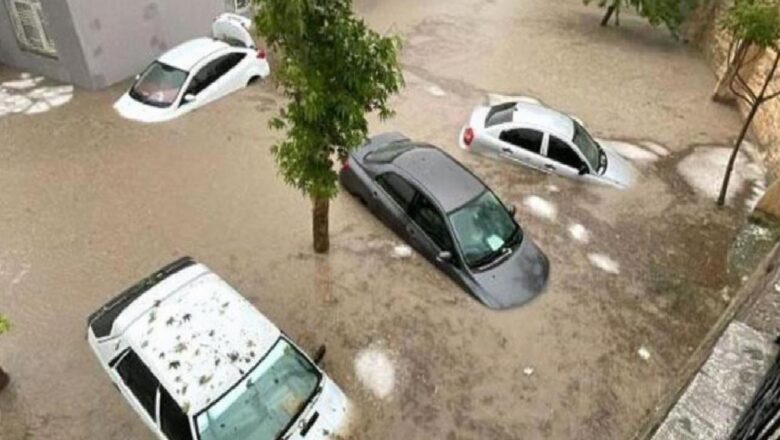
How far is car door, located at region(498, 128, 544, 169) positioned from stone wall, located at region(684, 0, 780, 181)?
509cm

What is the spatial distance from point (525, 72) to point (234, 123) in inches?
309

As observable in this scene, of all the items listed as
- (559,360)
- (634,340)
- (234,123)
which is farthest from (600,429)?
(234,123)

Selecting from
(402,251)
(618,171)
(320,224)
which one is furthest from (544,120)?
(320,224)

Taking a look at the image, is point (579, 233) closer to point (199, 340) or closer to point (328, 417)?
point (328, 417)

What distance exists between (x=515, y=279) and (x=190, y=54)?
27.3 feet

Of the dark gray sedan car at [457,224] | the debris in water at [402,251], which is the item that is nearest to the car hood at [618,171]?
the dark gray sedan car at [457,224]

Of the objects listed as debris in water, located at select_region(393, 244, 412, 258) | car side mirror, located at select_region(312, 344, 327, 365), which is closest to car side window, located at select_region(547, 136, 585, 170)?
debris in water, located at select_region(393, 244, 412, 258)

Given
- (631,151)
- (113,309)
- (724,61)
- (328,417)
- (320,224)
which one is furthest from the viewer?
(724,61)

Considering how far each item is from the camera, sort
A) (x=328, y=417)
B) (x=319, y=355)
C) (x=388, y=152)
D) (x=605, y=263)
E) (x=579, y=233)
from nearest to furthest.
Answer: (x=328, y=417) → (x=319, y=355) → (x=605, y=263) → (x=388, y=152) → (x=579, y=233)

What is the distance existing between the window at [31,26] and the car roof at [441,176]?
8.83 metres

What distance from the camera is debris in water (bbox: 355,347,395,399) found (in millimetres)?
7270

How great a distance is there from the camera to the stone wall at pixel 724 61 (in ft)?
41.2

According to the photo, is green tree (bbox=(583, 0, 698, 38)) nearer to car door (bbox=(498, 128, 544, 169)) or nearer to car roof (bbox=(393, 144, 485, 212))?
car door (bbox=(498, 128, 544, 169))

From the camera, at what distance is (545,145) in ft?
36.0
